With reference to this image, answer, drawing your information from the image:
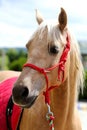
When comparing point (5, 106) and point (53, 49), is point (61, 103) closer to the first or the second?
point (53, 49)

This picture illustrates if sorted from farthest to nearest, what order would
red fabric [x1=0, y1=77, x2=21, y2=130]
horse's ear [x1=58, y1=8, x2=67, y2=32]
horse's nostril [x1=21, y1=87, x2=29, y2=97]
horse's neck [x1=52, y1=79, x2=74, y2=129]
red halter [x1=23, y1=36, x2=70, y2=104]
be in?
red fabric [x1=0, y1=77, x2=21, y2=130], horse's neck [x1=52, y1=79, x2=74, y2=129], horse's ear [x1=58, y1=8, x2=67, y2=32], red halter [x1=23, y1=36, x2=70, y2=104], horse's nostril [x1=21, y1=87, x2=29, y2=97]

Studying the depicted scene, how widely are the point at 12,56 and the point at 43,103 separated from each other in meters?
22.4

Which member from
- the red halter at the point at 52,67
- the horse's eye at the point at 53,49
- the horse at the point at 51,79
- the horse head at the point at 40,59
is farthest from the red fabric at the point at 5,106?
the horse's eye at the point at 53,49

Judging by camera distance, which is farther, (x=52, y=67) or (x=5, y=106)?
(x=5, y=106)

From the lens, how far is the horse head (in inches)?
97.8

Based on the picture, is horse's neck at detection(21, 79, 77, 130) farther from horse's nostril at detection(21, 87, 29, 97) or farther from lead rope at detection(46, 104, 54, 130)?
horse's nostril at detection(21, 87, 29, 97)

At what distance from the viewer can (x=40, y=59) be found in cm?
259

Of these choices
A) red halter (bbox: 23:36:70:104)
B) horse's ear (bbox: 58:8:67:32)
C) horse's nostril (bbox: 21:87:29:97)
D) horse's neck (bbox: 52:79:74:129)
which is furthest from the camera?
horse's neck (bbox: 52:79:74:129)

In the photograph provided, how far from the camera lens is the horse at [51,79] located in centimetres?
254

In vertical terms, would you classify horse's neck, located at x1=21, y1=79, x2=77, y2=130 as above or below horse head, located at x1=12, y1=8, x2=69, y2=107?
below

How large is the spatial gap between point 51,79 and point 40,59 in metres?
0.18

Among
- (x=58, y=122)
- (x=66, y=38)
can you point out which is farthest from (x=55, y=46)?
(x=58, y=122)

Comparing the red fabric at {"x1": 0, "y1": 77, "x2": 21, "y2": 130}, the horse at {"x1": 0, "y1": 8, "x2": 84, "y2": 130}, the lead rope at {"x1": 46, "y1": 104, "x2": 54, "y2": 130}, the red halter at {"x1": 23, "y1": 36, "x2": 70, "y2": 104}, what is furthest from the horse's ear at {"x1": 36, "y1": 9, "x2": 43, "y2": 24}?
the red fabric at {"x1": 0, "y1": 77, "x2": 21, "y2": 130}

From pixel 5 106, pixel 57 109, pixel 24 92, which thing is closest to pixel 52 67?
pixel 24 92
